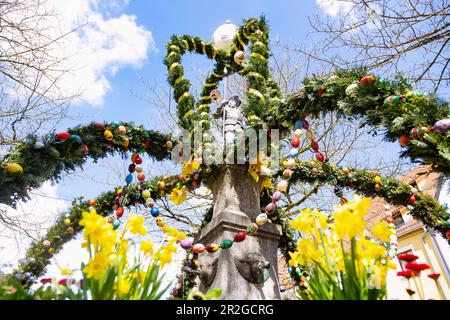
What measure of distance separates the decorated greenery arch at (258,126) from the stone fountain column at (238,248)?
364 mm

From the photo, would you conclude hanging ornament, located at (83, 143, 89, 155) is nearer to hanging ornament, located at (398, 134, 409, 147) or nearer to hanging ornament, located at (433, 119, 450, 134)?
hanging ornament, located at (398, 134, 409, 147)

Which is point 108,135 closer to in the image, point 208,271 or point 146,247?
point 208,271

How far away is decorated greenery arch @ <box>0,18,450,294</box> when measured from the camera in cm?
211

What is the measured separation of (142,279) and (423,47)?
4.19 metres

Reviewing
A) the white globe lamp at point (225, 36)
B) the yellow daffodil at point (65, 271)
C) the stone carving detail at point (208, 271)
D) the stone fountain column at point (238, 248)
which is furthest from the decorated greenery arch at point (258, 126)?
the yellow daffodil at point (65, 271)

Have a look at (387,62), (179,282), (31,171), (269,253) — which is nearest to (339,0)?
(387,62)

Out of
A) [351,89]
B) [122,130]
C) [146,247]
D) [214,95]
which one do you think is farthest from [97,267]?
[214,95]

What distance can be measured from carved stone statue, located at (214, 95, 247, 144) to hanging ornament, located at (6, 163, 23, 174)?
2039 millimetres

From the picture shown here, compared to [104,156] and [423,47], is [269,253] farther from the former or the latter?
[423,47]

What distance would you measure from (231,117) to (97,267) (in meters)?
3.16

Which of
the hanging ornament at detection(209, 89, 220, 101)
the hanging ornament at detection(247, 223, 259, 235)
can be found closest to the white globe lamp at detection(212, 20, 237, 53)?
the hanging ornament at detection(209, 89, 220, 101)

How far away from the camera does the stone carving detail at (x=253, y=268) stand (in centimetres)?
252
